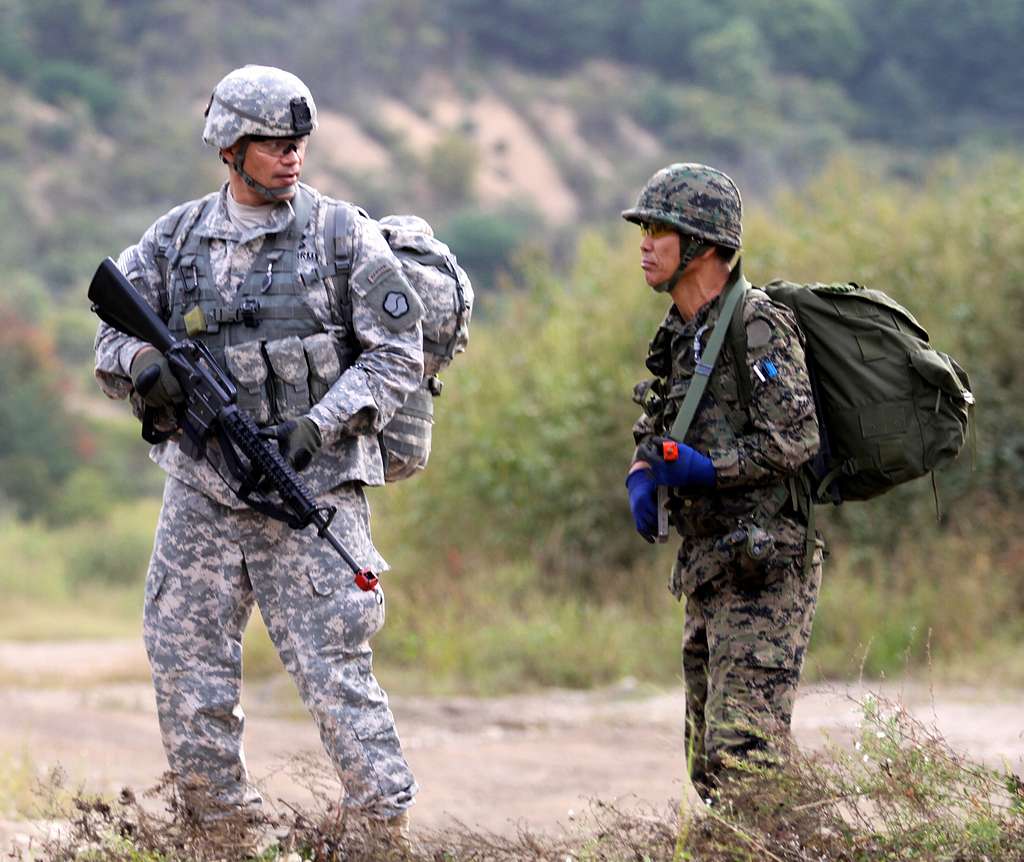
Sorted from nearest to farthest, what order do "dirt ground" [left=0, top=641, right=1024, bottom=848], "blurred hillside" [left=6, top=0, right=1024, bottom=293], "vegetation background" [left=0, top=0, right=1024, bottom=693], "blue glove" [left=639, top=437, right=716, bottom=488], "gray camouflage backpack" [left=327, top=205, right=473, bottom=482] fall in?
"blue glove" [left=639, top=437, right=716, bottom=488] < "gray camouflage backpack" [left=327, top=205, right=473, bottom=482] < "dirt ground" [left=0, top=641, right=1024, bottom=848] < "vegetation background" [left=0, top=0, right=1024, bottom=693] < "blurred hillside" [left=6, top=0, right=1024, bottom=293]

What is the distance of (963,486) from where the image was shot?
460 inches

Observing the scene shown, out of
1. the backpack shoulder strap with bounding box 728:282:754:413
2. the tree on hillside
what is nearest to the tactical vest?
the backpack shoulder strap with bounding box 728:282:754:413

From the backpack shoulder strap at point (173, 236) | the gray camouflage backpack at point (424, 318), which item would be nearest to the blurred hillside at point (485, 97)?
the gray camouflage backpack at point (424, 318)

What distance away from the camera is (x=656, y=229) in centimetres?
452

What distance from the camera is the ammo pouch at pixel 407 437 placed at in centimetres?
465

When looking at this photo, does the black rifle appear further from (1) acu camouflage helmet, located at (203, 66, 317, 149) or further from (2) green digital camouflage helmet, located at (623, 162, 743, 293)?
(2) green digital camouflage helmet, located at (623, 162, 743, 293)

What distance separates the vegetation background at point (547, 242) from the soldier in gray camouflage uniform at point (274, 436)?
4.31 feet

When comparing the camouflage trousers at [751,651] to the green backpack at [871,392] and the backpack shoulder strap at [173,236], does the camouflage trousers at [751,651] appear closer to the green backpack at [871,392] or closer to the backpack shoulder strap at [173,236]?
the green backpack at [871,392]

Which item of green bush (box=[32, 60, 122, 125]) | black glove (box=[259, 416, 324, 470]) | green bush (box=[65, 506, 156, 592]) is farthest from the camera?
green bush (box=[32, 60, 122, 125])

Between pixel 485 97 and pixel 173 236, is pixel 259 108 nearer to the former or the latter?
pixel 173 236

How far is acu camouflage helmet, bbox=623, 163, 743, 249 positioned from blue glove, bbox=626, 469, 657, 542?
0.64m

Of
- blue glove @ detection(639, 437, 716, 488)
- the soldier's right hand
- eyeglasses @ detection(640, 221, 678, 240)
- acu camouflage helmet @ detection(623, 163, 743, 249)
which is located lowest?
blue glove @ detection(639, 437, 716, 488)

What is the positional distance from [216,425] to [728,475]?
1299 mm

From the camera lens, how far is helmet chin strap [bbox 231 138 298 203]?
440cm
